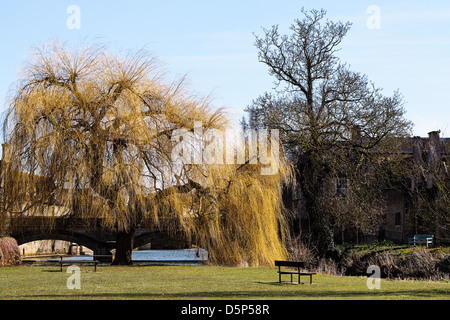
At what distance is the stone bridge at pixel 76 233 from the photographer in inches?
943

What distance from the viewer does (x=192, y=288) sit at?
15141 mm

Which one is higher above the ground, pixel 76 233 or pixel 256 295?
pixel 76 233

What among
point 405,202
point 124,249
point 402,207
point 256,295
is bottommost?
point 256,295

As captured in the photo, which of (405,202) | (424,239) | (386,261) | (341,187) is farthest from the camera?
(405,202)

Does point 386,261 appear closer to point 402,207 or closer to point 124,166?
point 124,166

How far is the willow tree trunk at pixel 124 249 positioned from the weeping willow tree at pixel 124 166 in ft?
2.21

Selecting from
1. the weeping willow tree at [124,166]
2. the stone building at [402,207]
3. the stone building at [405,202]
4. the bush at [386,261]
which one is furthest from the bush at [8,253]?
the stone building at [405,202]

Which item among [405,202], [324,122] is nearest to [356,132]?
[324,122]

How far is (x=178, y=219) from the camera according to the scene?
78.8 feet

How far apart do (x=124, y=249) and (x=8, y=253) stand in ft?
17.0

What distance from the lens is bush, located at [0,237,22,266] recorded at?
25.8 meters

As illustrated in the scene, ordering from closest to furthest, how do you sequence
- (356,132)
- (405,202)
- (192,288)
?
(192,288) < (356,132) < (405,202)
